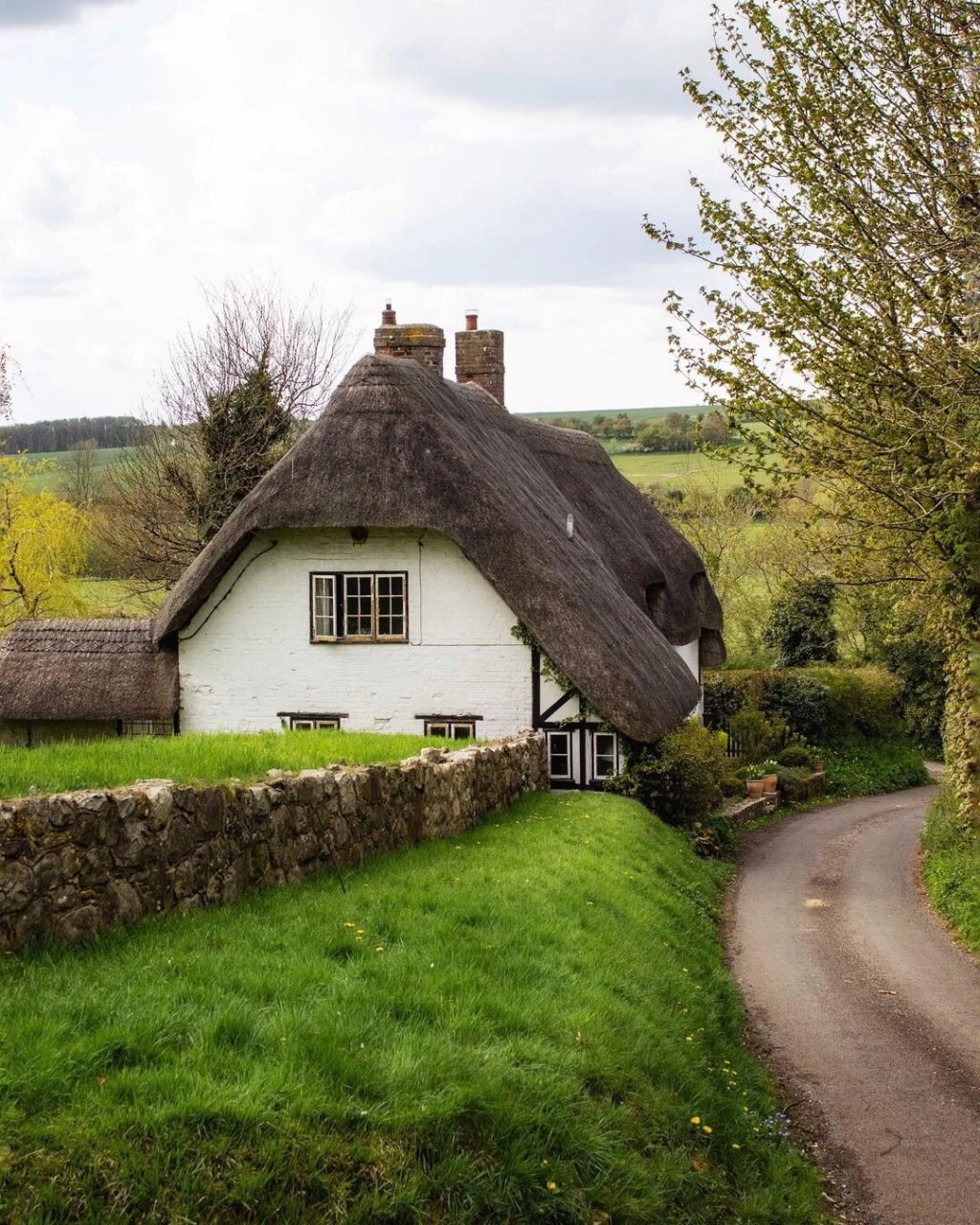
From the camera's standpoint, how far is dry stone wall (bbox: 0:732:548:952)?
6.90m

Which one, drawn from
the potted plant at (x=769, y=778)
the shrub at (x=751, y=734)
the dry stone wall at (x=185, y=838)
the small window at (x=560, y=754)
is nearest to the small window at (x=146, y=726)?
the small window at (x=560, y=754)

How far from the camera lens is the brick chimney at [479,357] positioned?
27938 mm

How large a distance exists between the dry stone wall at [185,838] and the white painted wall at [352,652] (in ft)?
22.2

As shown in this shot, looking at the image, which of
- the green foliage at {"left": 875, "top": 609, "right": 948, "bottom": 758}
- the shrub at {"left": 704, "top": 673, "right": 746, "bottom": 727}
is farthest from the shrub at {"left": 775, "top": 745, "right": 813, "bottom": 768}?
the green foliage at {"left": 875, "top": 609, "right": 948, "bottom": 758}

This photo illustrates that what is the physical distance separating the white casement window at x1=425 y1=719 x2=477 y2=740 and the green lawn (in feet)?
31.6

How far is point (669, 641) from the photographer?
82.7ft

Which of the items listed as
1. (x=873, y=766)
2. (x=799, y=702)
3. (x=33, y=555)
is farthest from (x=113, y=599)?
(x=873, y=766)

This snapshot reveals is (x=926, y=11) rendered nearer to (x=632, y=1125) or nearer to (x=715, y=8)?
(x=715, y=8)

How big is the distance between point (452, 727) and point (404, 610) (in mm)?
2007

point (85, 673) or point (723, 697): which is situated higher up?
point (85, 673)

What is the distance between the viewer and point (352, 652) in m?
19.9

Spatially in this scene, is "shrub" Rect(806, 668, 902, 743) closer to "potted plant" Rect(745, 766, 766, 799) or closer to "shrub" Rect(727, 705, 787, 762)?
"shrub" Rect(727, 705, 787, 762)

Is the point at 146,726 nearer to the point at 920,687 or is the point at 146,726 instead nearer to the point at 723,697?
the point at 723,697

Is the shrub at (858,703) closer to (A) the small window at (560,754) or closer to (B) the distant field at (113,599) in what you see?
(A) the small window at (560,754)
